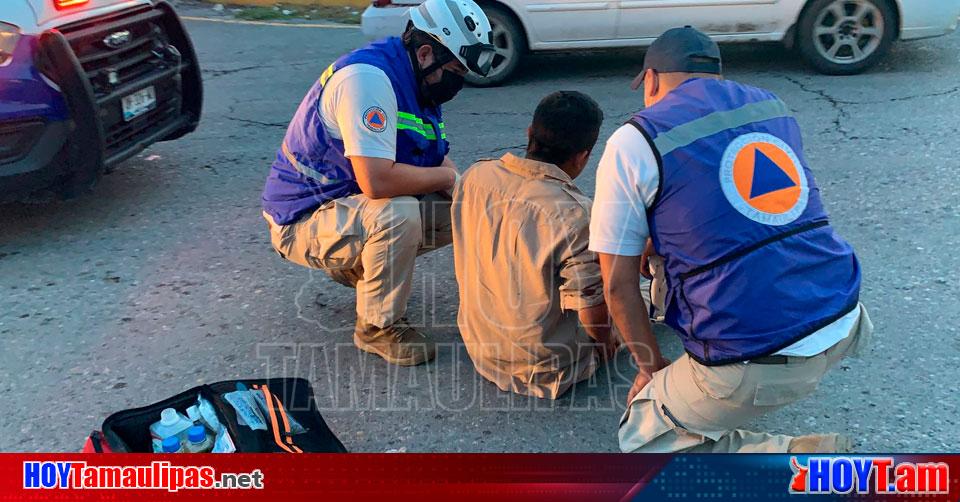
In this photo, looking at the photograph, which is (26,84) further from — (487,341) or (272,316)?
(487,341)

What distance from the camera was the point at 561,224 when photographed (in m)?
2.75

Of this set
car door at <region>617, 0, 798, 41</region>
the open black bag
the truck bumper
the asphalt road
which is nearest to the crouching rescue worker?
the asphalt road

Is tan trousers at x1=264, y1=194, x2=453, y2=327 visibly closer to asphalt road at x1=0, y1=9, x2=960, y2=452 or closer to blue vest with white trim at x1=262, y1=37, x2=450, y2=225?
blue vest with white trim at x1=262, y1=37, x2=450, y2=225

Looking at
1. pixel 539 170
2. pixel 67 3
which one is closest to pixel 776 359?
pixel 539 170

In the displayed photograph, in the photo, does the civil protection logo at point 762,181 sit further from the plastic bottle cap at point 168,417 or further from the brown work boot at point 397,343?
the plastic bottle cap at point 168,417

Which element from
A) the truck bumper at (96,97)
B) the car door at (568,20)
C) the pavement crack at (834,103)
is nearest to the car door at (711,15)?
the car door at (568,20)

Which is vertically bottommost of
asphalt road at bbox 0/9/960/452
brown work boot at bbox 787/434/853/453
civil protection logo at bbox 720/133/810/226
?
asphalt road at bbox 0/9/960/452

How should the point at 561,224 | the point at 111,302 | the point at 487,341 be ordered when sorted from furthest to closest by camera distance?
the point at 111,302
the point at 487,341
the point at 561,224

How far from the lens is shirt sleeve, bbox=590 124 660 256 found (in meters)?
2.17

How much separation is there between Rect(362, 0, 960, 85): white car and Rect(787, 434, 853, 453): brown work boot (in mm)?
4931

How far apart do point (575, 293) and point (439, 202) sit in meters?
0.96

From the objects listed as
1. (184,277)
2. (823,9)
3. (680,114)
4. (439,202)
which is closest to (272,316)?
(184,277)

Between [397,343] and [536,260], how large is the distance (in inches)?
31.9

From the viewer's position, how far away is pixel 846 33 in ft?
22.0
